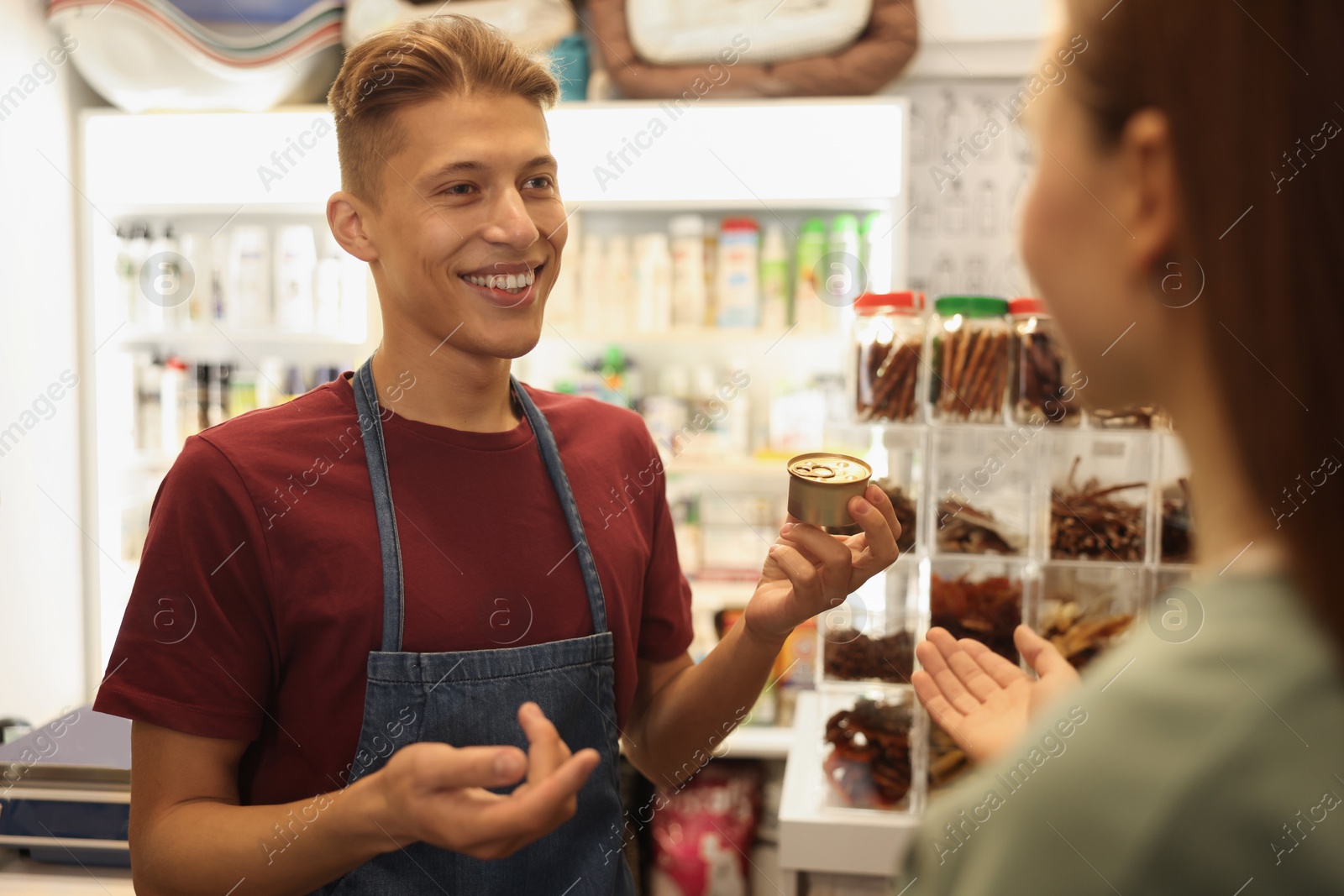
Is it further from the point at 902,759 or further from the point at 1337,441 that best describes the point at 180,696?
the point at 902,759

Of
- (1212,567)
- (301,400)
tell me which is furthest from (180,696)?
(1212,567)

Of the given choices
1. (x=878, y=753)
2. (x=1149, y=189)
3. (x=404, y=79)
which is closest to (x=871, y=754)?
(x=878, y=753)

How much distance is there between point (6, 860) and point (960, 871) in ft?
6.05

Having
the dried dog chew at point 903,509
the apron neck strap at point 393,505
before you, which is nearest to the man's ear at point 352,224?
the apron neck strap at point 393,505

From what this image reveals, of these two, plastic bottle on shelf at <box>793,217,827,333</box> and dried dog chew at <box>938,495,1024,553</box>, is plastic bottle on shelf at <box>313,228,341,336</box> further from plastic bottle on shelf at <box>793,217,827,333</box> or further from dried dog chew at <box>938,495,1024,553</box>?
dried dog chew at <box>938,495,1024,553</box>

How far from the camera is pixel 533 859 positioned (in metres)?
1.24

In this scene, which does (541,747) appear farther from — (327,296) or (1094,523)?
(327,296)

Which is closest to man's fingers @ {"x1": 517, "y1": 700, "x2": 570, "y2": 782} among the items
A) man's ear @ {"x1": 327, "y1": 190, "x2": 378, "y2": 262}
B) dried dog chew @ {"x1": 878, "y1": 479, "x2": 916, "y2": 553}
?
man's ear @ {"x1": 327, "y1": 190, "x2": 378, "y2": 262}

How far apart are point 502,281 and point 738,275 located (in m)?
1.85

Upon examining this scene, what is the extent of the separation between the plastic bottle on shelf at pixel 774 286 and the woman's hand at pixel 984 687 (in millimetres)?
2062

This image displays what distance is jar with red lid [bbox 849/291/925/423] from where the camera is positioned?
6.12 ft

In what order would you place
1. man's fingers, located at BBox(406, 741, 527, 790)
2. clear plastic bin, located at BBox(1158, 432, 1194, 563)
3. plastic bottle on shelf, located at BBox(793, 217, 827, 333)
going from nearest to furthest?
man's fingers, located at BBox(406, 741, 527, 790)
clear plastic bin, located at BBox(1158, 432, 1194, 563)
plastic bottle on shelf, located at BBox(793, 217, 827, 333)

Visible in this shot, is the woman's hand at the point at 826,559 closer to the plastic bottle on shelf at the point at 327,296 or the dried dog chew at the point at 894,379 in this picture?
the dried dog chew at the point at 894,379

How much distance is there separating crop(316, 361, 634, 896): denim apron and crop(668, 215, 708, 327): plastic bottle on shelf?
5.92 feet
